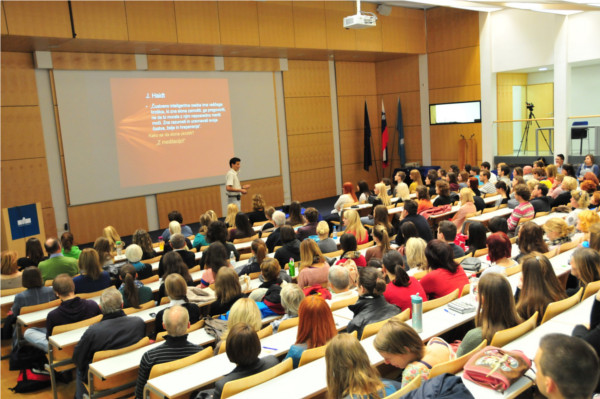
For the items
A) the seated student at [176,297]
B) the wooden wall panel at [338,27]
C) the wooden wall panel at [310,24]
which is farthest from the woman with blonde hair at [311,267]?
the wooden wall panel at [338,27]

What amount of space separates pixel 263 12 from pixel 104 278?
318 inches

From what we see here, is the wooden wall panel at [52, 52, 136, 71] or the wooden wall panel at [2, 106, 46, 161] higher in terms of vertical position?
the wooden wall panel at [52, 52, 136, 71]

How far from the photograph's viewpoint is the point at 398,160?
16625 millimetres

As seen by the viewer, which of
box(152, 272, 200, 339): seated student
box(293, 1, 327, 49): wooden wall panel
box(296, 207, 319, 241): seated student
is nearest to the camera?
box(152, 272, 200, 339): seated student

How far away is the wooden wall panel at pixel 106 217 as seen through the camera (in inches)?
427

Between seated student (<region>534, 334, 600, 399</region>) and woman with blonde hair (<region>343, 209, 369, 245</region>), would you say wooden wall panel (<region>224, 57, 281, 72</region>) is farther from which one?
seated student (<region>534, 334, 600, 399</region>)

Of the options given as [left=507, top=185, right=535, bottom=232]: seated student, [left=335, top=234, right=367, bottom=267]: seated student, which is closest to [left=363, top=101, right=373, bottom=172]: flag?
[left=507, top=185, right=535, bottom=232]: seated student

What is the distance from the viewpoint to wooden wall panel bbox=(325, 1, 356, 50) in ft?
43.1

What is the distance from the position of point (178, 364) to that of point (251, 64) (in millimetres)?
10637

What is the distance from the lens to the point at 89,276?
18.7 ft

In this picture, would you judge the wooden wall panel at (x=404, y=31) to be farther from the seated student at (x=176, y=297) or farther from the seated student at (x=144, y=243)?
the seated student at (x=176, y=297)

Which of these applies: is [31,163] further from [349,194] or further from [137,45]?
[349,194]

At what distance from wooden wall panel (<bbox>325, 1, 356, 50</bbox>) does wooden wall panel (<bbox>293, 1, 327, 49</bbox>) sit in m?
0.15

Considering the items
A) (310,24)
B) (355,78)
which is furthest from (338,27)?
(355,78)
